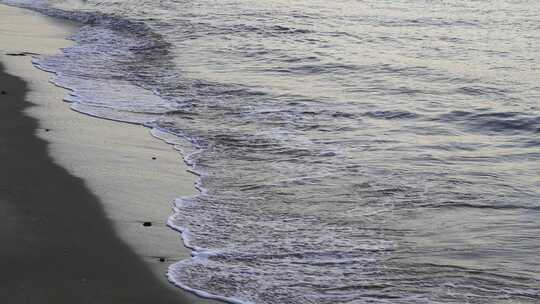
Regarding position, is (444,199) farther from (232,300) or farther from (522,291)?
(232,300)

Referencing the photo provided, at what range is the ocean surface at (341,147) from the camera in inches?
223

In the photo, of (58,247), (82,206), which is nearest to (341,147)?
(82,206)

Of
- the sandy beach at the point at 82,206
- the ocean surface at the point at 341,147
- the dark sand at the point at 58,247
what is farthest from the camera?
the ocean surface at the point at 341,147

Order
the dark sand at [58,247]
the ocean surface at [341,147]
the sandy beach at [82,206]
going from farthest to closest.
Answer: the ocean surface at [341,147], the sandy beach at [82,206], the dark sand at [58,247]

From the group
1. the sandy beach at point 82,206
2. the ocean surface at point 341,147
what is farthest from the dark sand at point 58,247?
Answer: the ocean surface at point 341,147

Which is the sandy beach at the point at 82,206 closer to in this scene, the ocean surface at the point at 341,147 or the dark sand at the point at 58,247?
the dark sand at the point at 58,247

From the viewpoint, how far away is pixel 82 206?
6.65 meters

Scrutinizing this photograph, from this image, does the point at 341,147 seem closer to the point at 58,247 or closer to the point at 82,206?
the point at 82,206

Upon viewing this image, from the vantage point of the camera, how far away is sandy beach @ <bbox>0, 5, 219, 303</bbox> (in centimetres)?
520

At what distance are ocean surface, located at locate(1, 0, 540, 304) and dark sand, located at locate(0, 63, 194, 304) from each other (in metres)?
0.34

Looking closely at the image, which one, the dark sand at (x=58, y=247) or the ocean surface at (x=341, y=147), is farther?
the ocean surface at (x=341, y=147)

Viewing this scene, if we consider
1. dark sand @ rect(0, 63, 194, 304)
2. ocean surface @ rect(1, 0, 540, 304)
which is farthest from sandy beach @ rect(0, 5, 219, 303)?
ocean surface @ rect(1, 0, 540, 304)

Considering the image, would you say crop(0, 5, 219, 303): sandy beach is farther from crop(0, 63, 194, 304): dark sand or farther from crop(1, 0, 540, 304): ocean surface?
crop(1, 0, 540, 304): ocean surface

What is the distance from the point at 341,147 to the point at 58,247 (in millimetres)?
3843
